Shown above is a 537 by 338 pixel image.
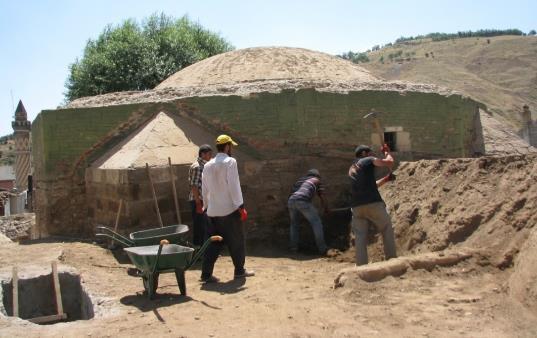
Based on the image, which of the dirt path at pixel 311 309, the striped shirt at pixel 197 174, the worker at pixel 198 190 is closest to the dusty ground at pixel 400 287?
the dirt path at pixel 311 309

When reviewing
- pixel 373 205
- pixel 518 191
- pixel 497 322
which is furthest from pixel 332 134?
pixel 497 322

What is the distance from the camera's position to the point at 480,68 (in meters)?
57.4

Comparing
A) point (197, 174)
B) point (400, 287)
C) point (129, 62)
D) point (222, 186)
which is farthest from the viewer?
point (129, 62)

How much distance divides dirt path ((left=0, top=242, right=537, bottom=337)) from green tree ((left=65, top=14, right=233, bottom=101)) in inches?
619

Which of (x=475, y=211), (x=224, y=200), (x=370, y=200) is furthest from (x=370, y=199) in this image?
(x=224, y=200)

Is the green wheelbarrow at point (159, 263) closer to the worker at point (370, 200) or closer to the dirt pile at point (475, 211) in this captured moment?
the worker at point (370, 200)

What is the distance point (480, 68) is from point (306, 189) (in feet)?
183

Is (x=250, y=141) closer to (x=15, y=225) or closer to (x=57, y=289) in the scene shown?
(x=57, y=289)

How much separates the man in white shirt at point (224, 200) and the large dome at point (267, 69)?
4.39 m

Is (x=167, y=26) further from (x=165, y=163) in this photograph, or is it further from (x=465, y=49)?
(x=465, y=49)

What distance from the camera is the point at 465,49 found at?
63.8 metres

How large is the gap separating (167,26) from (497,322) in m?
24.7

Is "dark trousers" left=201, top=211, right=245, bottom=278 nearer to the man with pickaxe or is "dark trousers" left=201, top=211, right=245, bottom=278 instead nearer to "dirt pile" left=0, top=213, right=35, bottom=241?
the man with pickaxe

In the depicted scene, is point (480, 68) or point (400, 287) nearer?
point (400, 287)
